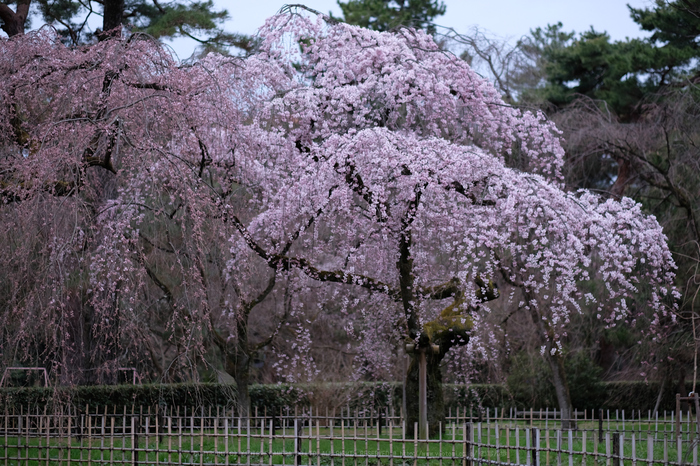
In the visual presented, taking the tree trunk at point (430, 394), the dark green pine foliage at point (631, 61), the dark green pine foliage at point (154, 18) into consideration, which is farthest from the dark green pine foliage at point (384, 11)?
the tree trunk at point (430, 394)

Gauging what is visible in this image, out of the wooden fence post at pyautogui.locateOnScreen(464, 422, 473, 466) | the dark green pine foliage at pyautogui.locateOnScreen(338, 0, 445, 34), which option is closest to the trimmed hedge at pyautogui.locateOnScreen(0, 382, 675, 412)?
the wooden fence post at pyautogui.locateOnScreen(464, 422, 473, 466)

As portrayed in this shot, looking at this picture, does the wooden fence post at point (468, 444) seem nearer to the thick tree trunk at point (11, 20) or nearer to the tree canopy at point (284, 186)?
the tree canopy at point (284, 186)

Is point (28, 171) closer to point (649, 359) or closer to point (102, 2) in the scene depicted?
point (102, 2)

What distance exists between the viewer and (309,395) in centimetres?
1379

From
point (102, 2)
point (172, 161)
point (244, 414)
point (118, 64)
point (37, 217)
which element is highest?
point (102, 2)

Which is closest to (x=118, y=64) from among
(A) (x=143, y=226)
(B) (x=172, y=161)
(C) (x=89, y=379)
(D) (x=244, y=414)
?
(B) (x=172, y=161)

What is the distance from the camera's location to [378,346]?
11805mm

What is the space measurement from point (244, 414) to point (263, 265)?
2.64 metres

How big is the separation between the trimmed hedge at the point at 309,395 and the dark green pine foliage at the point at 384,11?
402 inches

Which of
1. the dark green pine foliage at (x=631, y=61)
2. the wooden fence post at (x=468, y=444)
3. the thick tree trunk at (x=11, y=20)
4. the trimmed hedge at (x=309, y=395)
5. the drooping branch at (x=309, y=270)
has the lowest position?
the trimmed hedge at (x=309, y=395)

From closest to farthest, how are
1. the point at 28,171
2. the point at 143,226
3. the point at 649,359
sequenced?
the point at 28,171, the point at 143,226, the point at 649,359

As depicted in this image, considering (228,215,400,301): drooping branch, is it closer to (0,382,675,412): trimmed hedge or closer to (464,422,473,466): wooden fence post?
(0,382,675,412): trimmed hedge

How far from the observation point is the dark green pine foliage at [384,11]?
66.8ft

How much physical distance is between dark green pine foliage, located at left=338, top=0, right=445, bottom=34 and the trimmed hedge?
33.5 ft
